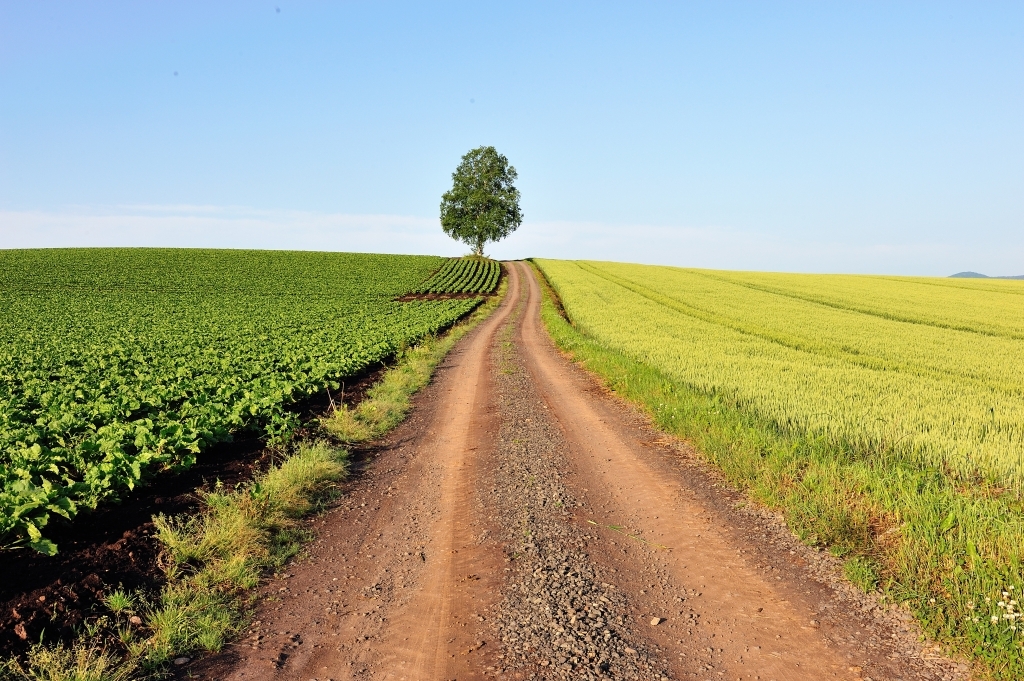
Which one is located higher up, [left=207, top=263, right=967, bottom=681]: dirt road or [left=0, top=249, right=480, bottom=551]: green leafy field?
[left=0, top=249, right=480, bottom=551]: green leafy field

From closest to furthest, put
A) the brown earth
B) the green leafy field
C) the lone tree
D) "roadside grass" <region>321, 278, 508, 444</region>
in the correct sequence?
the brown earth < the green leafy field < "roadside grass" <region>321, 278, 508, 444</region> < the lone tree

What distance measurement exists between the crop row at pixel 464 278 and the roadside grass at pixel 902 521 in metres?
53.1

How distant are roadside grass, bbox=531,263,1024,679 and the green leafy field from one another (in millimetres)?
8407

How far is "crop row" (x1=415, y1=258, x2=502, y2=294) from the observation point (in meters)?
64.4

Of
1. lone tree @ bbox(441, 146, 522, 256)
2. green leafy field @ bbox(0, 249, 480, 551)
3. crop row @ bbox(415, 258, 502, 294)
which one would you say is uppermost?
lone tree @ bbox(441, 146, 522, 256)

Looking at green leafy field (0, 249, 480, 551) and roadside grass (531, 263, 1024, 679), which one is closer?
roadside grass (531, 263, 1024, 679)

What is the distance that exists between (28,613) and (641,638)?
18.1ft

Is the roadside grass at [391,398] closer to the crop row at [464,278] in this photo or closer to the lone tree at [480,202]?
the crop row at [464,278]

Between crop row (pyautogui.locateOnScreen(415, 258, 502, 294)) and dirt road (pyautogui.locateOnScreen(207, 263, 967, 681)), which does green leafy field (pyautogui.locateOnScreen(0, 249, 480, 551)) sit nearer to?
dirt road (pyautogui.locateOnScreen(207, 263, 967, 681))

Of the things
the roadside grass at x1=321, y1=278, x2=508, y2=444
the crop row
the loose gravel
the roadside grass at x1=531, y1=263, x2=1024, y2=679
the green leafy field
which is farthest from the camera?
the crop row

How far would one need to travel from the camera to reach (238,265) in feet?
267

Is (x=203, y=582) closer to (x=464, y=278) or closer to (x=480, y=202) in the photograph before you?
(x=464, y=278)

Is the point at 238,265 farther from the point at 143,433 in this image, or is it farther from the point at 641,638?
the point at 641,638

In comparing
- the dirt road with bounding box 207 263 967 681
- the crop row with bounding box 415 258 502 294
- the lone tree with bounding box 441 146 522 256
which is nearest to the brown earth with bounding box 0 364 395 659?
the dirt road with bounding box 207 263 967 681
